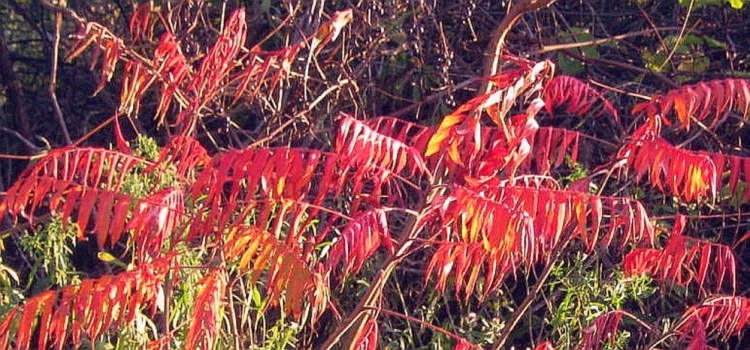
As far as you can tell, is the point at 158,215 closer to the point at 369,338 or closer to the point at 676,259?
A: the point at 369,338

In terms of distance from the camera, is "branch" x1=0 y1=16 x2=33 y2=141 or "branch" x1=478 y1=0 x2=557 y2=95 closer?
"branch" x1=478 y1=0 x2=557 y2=95

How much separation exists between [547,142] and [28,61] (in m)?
3.09

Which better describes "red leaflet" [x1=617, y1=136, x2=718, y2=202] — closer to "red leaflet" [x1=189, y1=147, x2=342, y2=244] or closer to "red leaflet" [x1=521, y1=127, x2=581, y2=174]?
"red leaflet" [x1=521, y1=127, x2=581, y2=174]

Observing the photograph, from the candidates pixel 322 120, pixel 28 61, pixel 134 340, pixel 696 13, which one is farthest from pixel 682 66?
pixel 28 61

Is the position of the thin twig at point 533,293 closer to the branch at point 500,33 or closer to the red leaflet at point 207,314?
the branch at point 500,33

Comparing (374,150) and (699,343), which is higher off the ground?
(374,150)

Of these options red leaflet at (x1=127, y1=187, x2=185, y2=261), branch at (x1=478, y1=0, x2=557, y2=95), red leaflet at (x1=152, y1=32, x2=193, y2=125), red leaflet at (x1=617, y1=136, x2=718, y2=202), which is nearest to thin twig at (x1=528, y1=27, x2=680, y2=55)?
branch at (x1=478, y1=0, x2=557, y2=95)

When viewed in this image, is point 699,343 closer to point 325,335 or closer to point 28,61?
point 325,335

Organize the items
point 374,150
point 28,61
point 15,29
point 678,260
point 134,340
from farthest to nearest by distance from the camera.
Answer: point 15,29
point 28,61
point 134,340
point 678,260
point 374,150

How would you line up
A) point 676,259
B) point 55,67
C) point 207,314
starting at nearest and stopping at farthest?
point 207,314 → point 676,259 → point 55,67

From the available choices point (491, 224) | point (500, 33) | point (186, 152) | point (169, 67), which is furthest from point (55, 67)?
point (491, 224)

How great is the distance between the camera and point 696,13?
4.69 m

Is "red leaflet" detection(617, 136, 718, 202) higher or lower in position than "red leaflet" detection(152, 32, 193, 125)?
lower

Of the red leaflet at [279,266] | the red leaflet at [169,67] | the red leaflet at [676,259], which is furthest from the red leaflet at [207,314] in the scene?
the red leaflet at [676,259]
